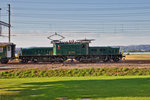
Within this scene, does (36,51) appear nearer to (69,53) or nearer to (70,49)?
(69,53)

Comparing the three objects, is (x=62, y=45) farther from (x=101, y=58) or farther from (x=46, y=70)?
(x=46, y=70)

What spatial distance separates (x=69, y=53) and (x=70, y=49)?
0.71m

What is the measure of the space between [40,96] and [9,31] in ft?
99.6

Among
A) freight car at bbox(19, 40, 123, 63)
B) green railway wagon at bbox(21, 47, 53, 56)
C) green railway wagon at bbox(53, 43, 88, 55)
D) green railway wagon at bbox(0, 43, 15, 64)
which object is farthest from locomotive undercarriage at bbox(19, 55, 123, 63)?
green railway wagon at bbox(0, 43, 15, 64)

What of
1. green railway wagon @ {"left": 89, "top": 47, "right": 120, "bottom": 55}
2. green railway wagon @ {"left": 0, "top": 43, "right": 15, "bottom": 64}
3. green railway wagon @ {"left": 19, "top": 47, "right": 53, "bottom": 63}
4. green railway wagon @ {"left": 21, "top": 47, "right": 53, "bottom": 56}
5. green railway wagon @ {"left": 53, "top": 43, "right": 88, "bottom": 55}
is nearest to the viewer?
green railway wagon @ {"left": 0, "top": 43, "right": 15, "bottom": 64}

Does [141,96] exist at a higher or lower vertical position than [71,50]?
lower

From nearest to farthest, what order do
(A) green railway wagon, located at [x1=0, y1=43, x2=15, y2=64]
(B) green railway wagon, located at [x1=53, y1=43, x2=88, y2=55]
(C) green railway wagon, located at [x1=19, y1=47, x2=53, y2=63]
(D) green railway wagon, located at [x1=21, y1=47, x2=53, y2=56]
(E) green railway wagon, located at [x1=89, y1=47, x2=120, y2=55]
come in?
(A) green railway wagon, located at [x1=0, y1=43, x2=15, y2=64]
(C) green railway wagon, located at [x1=19, y1=47, x2=53, y2=63]
(D) green railway wagon, located at [x1=21, y1=47, x2=53, y2=56]
(B) green railway wagon, located at [x1=53, y1=43, x2=88, y2=55]
(E) green railway wagon, located at [x1=89, y1=47, x2=120, y2=55]

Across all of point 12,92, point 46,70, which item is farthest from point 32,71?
point 12,92

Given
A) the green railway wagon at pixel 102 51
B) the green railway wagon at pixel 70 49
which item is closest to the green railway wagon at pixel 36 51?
the green railway wagon at pixel 70 49

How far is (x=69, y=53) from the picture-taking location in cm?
3023

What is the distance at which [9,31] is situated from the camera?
35125 mm

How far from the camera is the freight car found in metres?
29.9

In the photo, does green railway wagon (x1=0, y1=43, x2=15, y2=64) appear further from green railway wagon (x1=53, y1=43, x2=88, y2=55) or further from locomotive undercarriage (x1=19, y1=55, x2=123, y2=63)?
green railway wagon (x1=53, y1=43, x2=88, y2=55)

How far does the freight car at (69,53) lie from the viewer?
29922 millimetres
